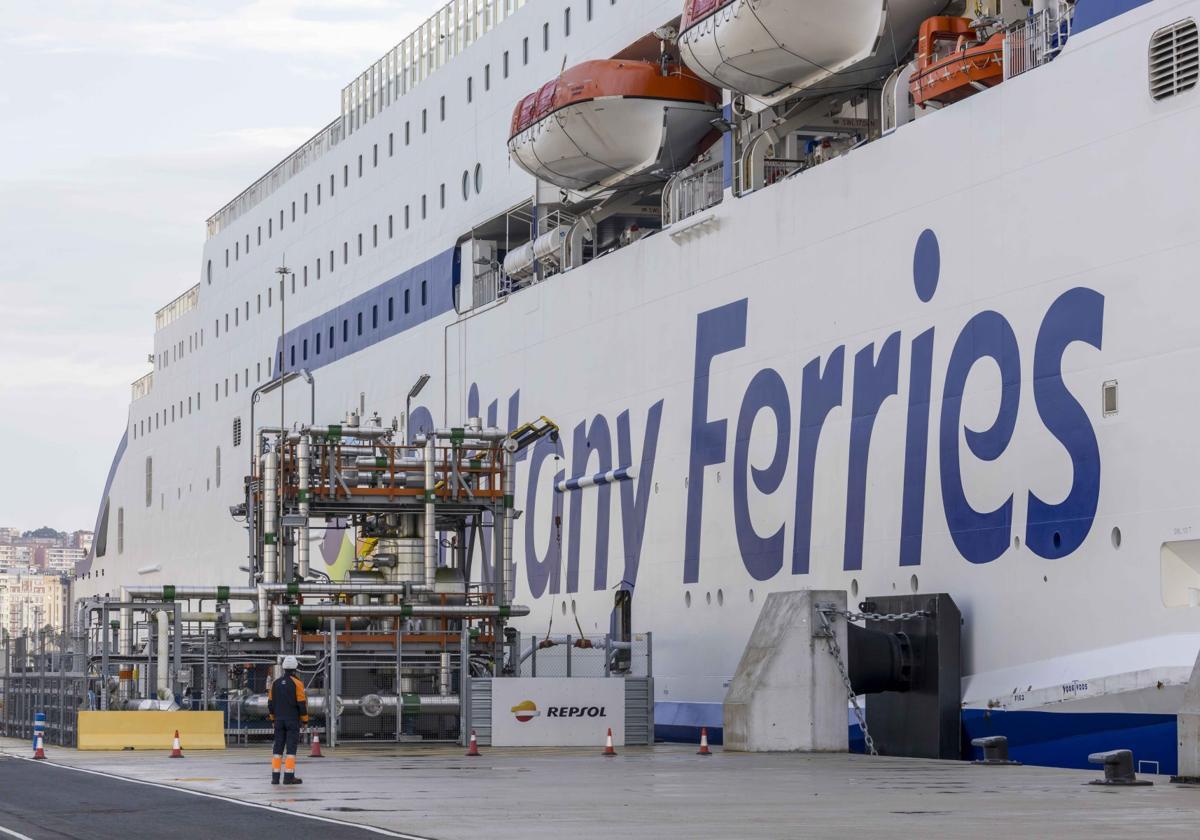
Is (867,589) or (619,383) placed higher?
(619,383)

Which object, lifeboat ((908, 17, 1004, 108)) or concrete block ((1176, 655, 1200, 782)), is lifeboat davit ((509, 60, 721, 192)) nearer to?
lifeboat ((908, 17, 1004, 108))

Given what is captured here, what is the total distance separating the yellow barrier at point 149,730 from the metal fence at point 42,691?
41 centimetres

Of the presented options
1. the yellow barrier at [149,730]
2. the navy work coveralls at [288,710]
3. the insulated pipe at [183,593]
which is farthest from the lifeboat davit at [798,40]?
the yellow barrier at [149,730]

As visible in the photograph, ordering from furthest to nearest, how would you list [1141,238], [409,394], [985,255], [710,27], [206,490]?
[206,490], [409,394], [710,27], [985,255], [1141,238]

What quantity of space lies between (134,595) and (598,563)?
780 centimetres

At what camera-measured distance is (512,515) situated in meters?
29.9

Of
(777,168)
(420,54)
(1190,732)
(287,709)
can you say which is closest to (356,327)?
(420,54)

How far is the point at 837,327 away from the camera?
79.3 ft

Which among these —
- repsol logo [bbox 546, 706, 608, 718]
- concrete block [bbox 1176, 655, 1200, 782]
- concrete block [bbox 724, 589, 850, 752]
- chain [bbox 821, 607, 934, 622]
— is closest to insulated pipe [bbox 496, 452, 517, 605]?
repsol logo [bbox 546, 706, 608, 718]

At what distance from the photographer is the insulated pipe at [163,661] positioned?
27266 mm

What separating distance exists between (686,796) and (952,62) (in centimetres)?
1032

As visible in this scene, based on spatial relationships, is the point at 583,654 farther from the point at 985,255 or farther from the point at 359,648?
the point at 985,255

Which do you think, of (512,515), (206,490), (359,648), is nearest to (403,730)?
(359,648)

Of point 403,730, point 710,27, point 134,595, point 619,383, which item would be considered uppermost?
point 710,27
